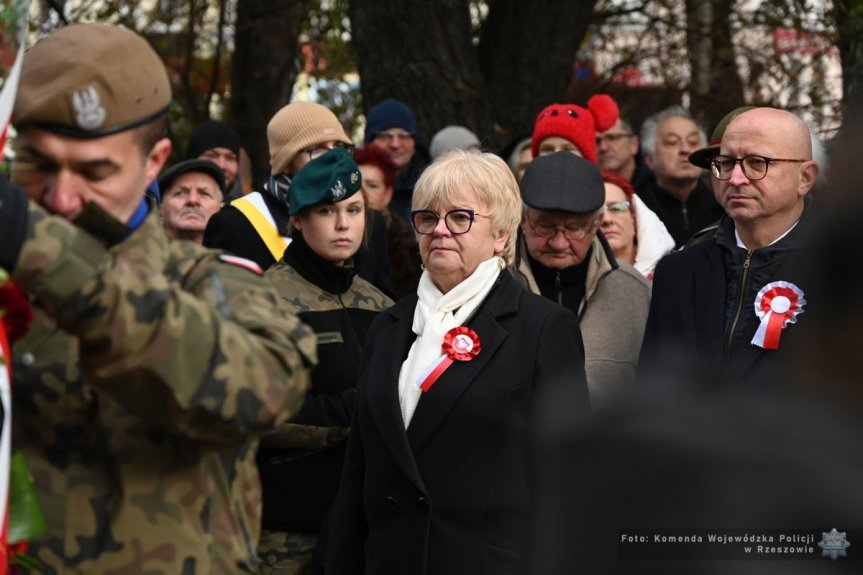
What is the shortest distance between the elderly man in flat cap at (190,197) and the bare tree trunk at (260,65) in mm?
6122

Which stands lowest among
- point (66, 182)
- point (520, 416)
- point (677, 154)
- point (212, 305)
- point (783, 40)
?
point (520, 416)

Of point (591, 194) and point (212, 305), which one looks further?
point (591, 194)

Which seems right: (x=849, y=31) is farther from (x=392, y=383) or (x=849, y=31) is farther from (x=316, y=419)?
(x=392, y=383)

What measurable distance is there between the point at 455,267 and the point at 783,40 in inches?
415

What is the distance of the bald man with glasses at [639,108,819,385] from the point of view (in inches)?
193

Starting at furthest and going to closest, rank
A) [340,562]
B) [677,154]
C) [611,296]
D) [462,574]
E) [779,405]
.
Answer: [677,154] < [611,296] < [340,562] < [462,574] < [779,405]

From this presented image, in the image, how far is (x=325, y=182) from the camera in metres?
5.38

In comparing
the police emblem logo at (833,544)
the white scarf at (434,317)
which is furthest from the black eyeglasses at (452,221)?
the police emblem logo at (833,544)

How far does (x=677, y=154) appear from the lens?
8.84 metres

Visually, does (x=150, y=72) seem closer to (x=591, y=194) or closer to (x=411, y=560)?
(x=411, y=560)

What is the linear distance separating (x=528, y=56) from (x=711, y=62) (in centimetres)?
544

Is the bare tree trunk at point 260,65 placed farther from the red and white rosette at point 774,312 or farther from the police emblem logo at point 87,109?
the police emblem logo at point 87,109

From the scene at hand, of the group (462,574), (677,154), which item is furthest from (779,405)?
(677,154)

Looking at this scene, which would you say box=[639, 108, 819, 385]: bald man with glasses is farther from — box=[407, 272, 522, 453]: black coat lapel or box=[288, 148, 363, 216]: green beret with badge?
box=[288, 148, 363, 216]: green beret with badge
